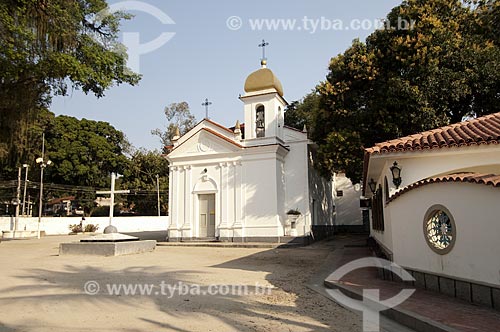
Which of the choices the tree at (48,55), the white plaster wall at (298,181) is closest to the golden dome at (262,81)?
the white plaster wall at (298,181)

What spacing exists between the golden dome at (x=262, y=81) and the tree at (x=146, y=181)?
24.7 m

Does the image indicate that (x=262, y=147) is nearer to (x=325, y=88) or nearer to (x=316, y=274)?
(x=325, y=88)

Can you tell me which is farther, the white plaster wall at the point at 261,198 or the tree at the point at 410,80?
the white plaster wall at the point at 261,198

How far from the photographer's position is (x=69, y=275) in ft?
32.6

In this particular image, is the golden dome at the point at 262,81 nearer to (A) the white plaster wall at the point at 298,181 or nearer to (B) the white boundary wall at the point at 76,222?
(A) the white plaster wall at the point at 298,181

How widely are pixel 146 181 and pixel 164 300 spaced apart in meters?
39.9

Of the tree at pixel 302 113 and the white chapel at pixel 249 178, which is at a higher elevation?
the tree at pixel 302 113

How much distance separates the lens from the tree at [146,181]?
44.6m

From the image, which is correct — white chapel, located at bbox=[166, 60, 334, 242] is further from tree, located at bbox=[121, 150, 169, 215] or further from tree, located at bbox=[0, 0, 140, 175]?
tree, located at bbox=[121, 150, 169, 215]

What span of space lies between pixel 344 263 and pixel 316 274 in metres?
2.42


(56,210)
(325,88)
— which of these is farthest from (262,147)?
(56,210)

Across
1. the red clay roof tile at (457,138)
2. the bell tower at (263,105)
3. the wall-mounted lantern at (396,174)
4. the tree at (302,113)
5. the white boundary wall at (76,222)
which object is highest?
the tree at (302,113)

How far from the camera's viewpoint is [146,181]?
4544cm

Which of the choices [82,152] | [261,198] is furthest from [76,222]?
[261,198]
